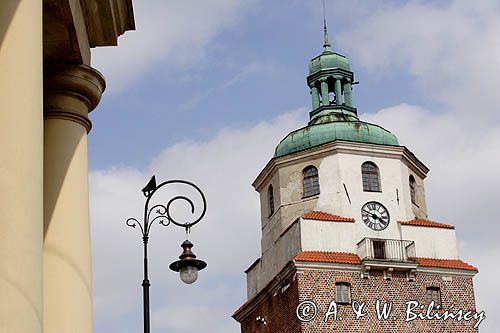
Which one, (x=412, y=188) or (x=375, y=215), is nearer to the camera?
(x=375, y=215)

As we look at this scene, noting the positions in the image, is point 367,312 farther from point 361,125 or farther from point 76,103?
point 76,103

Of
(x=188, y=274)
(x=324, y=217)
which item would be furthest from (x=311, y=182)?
(x=188, y=274)

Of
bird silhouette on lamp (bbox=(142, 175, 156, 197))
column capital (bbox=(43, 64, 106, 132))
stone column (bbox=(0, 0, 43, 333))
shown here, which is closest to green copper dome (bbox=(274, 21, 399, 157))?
bird silhouette on lamp (bbox=(142, 175, 156, 197))

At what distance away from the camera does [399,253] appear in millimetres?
55406

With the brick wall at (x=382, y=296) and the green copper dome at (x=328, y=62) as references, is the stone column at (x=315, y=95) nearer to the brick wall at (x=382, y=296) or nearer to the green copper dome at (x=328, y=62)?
the green copper dome at (x=328, y=62)

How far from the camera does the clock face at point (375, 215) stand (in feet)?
185

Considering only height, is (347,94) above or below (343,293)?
above

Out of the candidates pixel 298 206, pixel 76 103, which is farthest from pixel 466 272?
pixel 76 103

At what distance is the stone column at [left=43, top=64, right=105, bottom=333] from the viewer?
11.3 meters

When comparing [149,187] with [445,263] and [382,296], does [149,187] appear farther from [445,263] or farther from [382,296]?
[445,263]

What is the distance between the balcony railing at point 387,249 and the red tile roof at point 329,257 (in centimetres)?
48

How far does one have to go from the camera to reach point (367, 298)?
54156mm

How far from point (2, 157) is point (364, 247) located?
155 feet

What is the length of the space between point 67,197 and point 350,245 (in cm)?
4445
